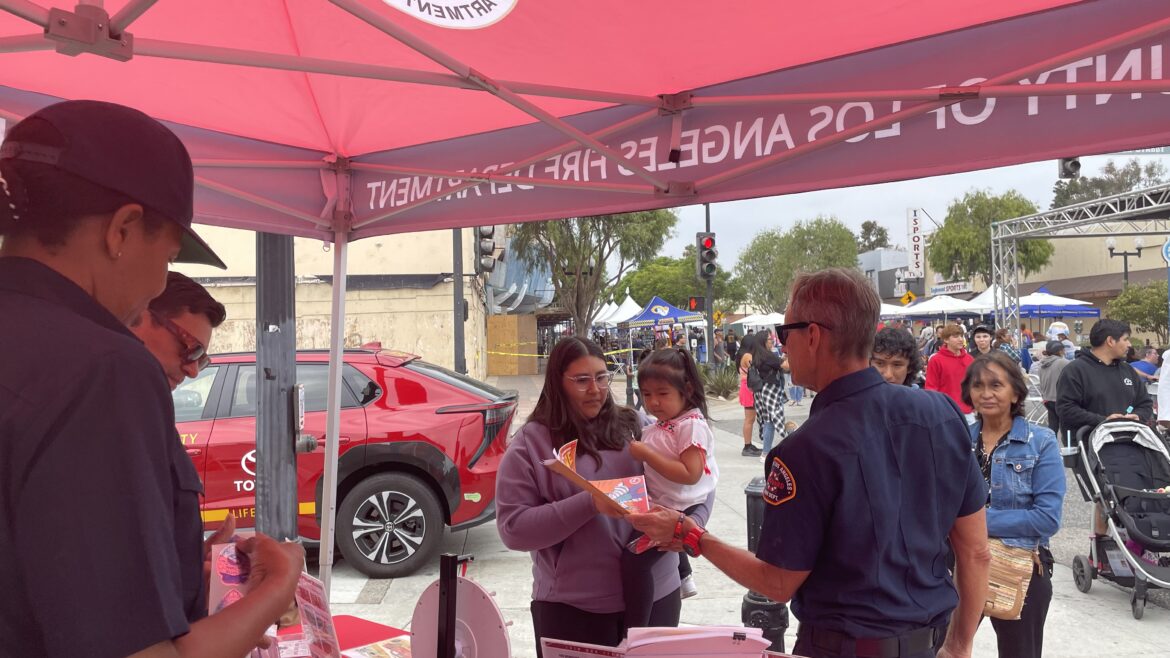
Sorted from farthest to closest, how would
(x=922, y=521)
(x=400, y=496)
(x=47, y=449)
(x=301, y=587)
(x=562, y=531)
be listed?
(x=400, y=496) < (x=562, y=531) < (x=922, y=521) < (x=301, y=587) < (x=47, y=449)

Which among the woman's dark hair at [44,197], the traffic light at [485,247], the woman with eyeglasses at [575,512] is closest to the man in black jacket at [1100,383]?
the woman with eyeglasses at [575,512]

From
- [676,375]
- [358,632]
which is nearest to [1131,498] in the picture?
[676,375]

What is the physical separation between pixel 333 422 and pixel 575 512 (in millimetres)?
2021

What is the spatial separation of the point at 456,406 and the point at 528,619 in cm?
179

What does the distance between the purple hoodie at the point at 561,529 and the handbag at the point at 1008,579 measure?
1389 millimetres

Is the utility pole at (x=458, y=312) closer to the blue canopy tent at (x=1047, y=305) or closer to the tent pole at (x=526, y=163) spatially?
the tent pole at (x=526, y=163)

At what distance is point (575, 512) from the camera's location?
2.61 meters

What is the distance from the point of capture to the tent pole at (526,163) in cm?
316

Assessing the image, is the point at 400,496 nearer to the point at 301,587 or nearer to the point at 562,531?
the point at 562,531

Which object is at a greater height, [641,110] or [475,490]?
[641,110]

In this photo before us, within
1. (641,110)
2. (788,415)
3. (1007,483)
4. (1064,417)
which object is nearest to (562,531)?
(641,110)

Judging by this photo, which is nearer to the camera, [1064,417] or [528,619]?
[528,619]

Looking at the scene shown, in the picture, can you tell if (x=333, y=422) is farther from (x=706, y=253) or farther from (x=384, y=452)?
(x=706, y=253)

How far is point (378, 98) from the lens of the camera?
328 centimetres
